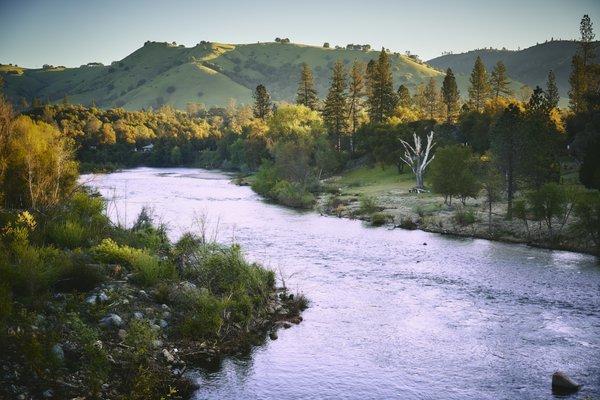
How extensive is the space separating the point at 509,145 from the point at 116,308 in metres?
41.6

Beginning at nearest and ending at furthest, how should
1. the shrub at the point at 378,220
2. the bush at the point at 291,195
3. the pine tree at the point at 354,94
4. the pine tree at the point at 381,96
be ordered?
the shrub at the point at 378,220 < the bush at the point at 291,195 < the pine tree at the point at 381,96 < the pine tree at the point at 354,94

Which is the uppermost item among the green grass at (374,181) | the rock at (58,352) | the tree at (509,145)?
the tree at (509,145)

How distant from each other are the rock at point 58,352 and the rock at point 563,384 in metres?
16.2

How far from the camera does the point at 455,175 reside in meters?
54.1

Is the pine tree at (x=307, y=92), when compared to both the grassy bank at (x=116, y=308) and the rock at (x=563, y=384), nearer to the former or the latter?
the grassy bank at (x=116, y=308)

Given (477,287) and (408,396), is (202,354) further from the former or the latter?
(477,287)

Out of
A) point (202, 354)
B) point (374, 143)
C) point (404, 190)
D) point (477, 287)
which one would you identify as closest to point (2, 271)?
point (202, 354)

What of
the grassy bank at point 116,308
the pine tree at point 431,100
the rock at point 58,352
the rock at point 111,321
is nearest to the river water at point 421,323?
the grassy bank at point 116,308

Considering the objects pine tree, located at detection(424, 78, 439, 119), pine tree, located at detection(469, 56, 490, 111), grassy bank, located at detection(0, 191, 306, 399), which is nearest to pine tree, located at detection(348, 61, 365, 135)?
pine tree, located at detection(424, 78, 439, 119)

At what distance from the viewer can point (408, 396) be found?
17000 mm

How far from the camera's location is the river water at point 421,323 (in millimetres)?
17719

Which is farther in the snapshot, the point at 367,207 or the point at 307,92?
the point at 307,92

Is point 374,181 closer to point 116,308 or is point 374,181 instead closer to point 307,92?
point 307,92

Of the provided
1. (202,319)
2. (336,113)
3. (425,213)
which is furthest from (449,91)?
(202,319)
